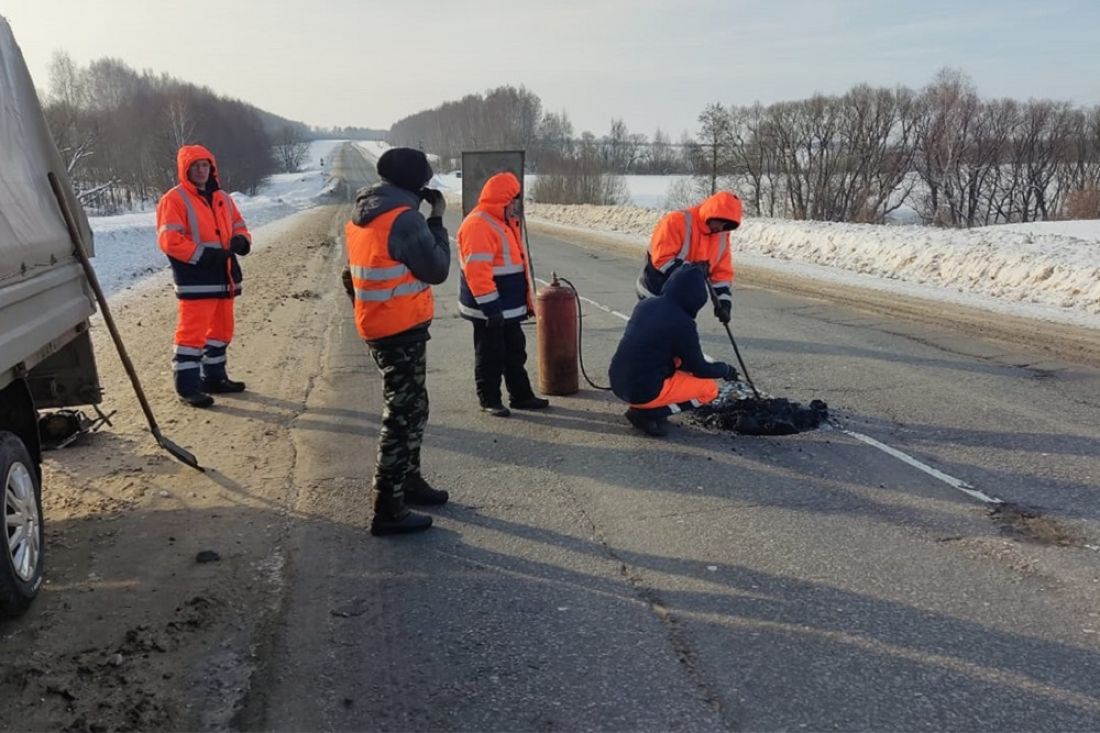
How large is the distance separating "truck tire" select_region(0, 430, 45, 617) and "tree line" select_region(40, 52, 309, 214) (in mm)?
46217

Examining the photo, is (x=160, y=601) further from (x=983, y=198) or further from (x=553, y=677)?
(x=983, y=198)

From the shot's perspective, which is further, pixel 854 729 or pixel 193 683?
pixel 193 683

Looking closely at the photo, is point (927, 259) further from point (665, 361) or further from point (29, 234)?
point (29, 234)

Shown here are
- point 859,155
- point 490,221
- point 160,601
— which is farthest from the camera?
point 859,155

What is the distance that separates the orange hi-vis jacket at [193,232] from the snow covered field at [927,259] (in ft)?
6.20

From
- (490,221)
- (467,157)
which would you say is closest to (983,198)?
(467,157)

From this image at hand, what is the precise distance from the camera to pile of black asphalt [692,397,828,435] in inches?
240

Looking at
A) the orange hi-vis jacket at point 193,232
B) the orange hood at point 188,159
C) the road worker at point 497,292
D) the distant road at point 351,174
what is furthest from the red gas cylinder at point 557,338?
the distant road at point 351,174

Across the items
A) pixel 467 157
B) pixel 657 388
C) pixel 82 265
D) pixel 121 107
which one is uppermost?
pixel 121 107

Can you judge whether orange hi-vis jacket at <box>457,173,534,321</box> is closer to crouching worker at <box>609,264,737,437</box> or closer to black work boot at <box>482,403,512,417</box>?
black work boot at <box>482,403,512,417</box>

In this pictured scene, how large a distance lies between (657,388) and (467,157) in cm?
659

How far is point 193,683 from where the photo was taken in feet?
10.3

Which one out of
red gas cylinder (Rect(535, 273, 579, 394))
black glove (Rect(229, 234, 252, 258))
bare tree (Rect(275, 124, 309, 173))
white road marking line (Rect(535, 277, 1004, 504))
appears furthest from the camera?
bare tree (Rect(275, 124, 309, 173))

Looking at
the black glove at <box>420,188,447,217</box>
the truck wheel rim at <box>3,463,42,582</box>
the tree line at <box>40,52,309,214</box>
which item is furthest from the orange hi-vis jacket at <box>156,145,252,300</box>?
the tree line at <box>40,52,309,214</box>
